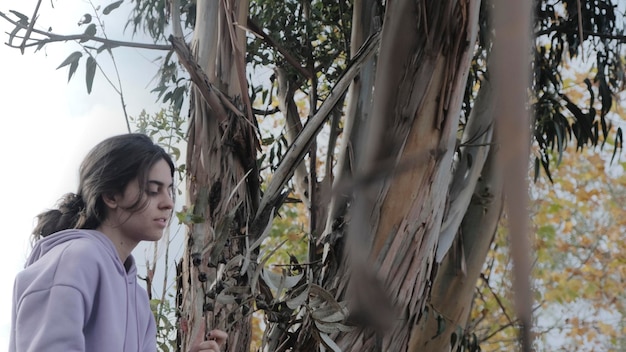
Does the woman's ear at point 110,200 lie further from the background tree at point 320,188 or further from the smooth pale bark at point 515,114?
the smooth pale bark at point 515,114

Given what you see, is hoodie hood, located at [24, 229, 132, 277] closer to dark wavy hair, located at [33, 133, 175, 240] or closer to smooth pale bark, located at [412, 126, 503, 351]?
dark wavy hair, located at [33, 133, 175, 240]

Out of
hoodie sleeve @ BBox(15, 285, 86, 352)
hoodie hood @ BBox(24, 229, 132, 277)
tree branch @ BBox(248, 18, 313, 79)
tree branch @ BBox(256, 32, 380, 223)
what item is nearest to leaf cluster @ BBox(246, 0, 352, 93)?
tree branch @ BBox(248, 18, 313, 79)

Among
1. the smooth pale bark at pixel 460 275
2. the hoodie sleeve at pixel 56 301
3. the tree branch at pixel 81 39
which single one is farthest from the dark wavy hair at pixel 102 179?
the smooth pale bark at pixel 460 275

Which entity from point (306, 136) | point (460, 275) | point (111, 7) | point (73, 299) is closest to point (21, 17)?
point (111, 7)

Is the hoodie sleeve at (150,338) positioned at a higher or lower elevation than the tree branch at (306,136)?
lower

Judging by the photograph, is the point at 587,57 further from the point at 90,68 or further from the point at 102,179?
the point at 102,179

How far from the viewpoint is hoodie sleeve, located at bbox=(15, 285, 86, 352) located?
36.1 inches

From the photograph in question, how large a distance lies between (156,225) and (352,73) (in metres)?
0.72

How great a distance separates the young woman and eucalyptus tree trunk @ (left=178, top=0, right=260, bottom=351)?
14.7 inches

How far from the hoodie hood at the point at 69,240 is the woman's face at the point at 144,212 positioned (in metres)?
0.03

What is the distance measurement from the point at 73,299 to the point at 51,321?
37 mm

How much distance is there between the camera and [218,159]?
1.71 m

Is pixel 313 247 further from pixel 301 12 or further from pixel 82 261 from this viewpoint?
pixel 82 261

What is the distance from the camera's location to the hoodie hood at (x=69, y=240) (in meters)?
1.02
